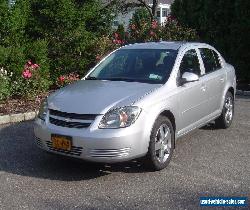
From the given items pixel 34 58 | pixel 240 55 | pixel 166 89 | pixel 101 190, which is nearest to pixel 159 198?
pixel 101 190

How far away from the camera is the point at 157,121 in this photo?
5.36m

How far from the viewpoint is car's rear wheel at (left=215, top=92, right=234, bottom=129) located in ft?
25.0

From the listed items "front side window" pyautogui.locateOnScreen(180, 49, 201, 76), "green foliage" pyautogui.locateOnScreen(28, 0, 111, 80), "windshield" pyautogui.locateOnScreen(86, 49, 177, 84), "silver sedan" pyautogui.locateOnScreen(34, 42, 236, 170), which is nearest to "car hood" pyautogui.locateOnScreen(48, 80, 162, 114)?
"silver sedan" pyautogui.locateOnScreen(34, 42, 236, 170)

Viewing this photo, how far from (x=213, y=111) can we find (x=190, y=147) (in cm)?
88

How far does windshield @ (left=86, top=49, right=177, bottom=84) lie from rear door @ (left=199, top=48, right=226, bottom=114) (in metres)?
0.83

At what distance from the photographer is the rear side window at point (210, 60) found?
7.03m

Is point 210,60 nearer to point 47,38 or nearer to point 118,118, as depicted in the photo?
point 118,118

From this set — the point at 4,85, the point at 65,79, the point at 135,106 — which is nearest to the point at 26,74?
the point at 4,85

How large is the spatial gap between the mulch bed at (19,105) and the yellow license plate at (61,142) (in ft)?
12.0

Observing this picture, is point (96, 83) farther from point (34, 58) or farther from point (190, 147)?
point (34, 58)

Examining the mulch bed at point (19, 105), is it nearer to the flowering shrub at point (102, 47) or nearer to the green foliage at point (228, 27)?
the flowering shrub at point (102, 47)

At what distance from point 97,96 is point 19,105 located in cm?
434

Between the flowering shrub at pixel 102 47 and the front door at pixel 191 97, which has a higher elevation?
the front door at pixel 191 97

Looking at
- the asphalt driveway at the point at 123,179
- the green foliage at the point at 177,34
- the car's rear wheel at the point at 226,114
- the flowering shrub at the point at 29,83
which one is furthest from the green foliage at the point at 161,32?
the asphalt driveway at the point at 123,179
